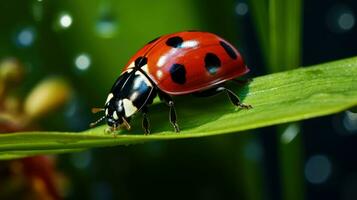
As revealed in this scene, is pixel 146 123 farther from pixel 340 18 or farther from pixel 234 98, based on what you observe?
pixel 340 18

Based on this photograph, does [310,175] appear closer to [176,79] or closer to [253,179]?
[253,179]

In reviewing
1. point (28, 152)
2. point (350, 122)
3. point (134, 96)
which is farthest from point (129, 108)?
point (350, 122)

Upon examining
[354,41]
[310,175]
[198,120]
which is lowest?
[310,175]

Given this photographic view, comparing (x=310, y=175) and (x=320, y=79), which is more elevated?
(x=320, y=79)

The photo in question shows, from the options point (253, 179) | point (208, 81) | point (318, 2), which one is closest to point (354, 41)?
point (318, 2)

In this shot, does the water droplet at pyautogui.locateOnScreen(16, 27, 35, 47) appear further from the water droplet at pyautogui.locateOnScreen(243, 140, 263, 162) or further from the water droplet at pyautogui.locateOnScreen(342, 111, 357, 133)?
the water droplet at pyautogui.locateOnScreen(342, 111, 357, 133)

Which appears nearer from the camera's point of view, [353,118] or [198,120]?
[198,120]
